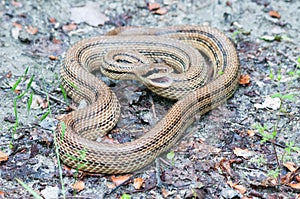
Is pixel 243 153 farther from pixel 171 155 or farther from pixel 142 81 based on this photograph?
pixel 142 81

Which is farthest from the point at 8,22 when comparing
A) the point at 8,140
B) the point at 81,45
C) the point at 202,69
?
the point at 202,69

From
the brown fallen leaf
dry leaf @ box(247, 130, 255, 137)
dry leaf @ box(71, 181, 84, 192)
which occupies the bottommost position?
dry leaf @ box(71, 181, 84, 192)

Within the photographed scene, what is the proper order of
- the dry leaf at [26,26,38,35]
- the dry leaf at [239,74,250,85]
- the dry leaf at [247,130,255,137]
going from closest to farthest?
the dry leaf at [247,130,255,137] → the dry leaf at [239,74,250,85] → the dry leaf at [26,26,38,35]

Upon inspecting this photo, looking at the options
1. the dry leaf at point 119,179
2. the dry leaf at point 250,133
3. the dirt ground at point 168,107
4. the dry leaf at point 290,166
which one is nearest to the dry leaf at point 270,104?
the dirt ground at point 168,107

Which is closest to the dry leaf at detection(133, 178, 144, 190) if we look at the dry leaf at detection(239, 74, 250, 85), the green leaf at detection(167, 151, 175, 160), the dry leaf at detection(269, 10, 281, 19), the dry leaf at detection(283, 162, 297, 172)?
the green leaf at detection(167, 151, 175, 160)

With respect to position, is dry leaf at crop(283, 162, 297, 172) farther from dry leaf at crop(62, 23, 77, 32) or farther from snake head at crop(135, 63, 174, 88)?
dry leaf at crop(62, 23, 77, 32)

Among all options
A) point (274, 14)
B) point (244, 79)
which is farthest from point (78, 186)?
point (274, 14)
